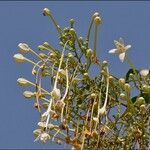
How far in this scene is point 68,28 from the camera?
2.12 m

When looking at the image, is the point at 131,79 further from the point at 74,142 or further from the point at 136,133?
Result: the point at 74,142

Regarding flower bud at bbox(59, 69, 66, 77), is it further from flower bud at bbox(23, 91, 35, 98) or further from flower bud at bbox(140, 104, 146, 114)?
flower bud at bbox(140, 104, 146, 114)

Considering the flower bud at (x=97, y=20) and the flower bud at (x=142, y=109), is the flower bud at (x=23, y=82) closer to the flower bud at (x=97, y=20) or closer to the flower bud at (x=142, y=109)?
the flower bud at (x=97, y=20)

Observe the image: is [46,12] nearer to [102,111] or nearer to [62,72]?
[62,72]

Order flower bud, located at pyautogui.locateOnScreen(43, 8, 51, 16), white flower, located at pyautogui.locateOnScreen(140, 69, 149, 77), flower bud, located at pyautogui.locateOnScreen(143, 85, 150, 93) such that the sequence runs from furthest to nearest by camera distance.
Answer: flower bud, located at pyautogui.locateOnScreen(43, 8, 51, 16), white flower, located at pyautogui.locateOnScreen(140, 69, 149, 77), flower bud, located at pyautogui.locateOnScreen(143, 85, 150, 93)

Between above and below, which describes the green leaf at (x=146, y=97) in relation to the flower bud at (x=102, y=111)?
above

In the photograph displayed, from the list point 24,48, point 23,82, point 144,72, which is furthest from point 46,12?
point 144,72

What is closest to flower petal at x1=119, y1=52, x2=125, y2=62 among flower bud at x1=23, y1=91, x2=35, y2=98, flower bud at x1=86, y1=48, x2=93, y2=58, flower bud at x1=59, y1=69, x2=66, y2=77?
flower bud at x1=86, y1=48, x2=93, y2=58

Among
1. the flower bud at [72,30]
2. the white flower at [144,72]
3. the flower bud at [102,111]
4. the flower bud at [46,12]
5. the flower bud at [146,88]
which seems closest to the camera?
the flower bud at [102,111]

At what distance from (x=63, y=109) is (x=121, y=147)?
25 centimetres

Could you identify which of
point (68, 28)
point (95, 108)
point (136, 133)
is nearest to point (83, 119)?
point (95, 108)

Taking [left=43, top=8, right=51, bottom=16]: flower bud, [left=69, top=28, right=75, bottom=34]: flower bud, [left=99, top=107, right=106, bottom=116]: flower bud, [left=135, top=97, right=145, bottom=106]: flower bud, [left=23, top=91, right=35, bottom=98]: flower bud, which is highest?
[left=43, top=8, right=51, bottom=16]: flower bud

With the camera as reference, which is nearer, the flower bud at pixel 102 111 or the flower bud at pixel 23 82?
the flower bud at pixel 102 111

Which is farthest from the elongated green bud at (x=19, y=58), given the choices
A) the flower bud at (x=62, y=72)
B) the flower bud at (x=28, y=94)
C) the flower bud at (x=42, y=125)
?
the flower bud at (x=42, y=125)
